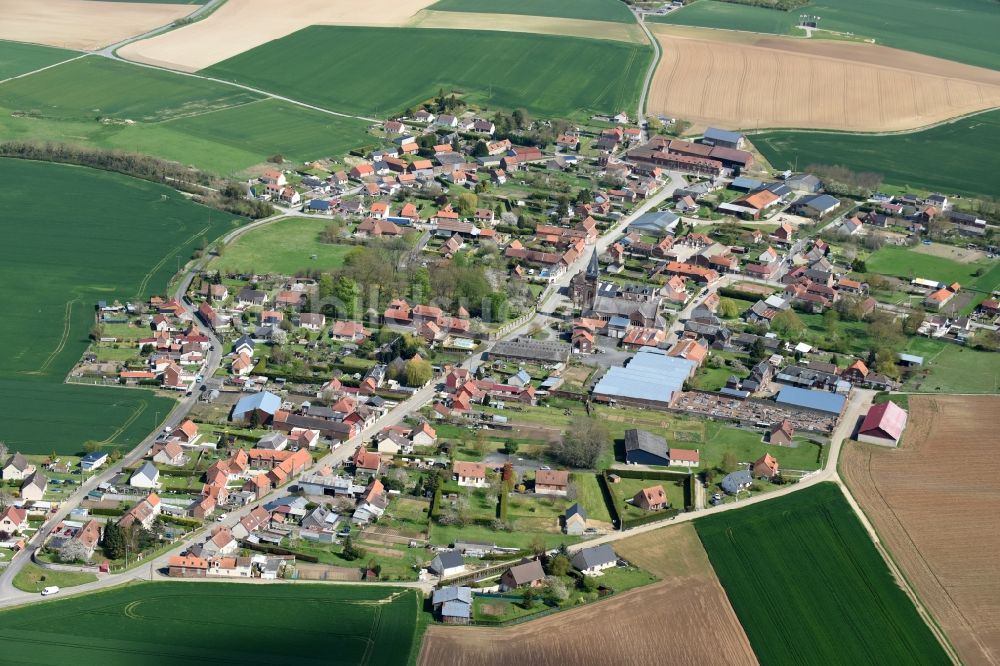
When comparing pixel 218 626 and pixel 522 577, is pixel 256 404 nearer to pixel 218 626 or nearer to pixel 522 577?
pixel 218 626

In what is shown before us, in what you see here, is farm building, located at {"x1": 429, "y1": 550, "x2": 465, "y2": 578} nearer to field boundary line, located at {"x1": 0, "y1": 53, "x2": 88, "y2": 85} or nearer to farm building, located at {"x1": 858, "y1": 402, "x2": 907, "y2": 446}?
farm building, located at {"x1": 858, "y1": 402, "x2": 907, "y2": 446}

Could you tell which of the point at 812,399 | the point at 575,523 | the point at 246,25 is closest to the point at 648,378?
the point at 812,399

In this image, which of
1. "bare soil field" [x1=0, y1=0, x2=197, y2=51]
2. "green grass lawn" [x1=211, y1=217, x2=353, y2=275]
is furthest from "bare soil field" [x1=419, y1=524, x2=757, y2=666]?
"bare soil field" [x1=0, y1=0, x2=197, y2=51]

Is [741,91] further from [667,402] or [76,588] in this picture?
[76,588]

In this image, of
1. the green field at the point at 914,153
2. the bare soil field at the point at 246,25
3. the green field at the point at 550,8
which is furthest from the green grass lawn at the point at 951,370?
the green field at the point at 550,8

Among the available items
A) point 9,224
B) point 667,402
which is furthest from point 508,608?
point 9,224

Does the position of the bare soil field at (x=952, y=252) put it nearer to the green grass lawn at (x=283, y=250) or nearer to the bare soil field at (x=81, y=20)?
the green grass lawn at (x=283, y=250)

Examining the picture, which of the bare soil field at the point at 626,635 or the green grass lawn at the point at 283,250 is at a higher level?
the green grass lawn at the point at 283,250
